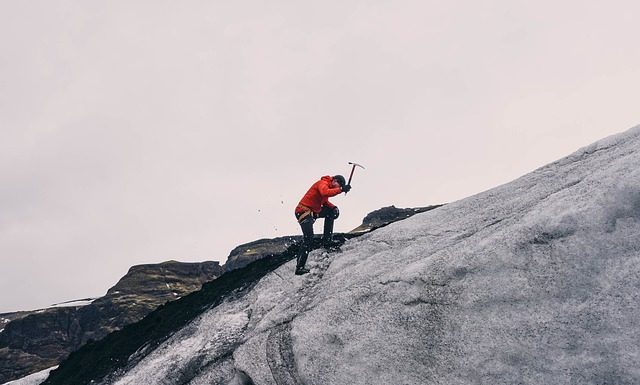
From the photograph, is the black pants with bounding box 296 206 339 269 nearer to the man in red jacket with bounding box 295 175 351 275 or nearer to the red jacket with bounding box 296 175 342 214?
→ the man in red jacket with bounding box 295 175 351 275

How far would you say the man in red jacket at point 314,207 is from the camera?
2006 centimetres

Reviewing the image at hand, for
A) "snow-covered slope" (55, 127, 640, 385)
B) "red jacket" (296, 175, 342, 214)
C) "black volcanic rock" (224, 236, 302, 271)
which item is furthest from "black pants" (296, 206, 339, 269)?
"black volcanic rock" (224, 236, 302, 271)

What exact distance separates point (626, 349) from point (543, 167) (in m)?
9.96

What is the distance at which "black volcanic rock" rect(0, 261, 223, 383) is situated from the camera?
11662 cm

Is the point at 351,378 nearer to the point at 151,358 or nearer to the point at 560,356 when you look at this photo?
the point at 560,356

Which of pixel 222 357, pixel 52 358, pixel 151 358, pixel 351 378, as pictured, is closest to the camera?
pixel 351 378

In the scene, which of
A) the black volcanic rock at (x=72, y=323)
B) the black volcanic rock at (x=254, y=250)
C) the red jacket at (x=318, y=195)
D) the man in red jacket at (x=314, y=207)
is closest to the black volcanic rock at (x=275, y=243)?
the black volcanic rock at (x=254, y=250)

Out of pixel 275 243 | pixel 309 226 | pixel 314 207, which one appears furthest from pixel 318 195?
pixel 275 243

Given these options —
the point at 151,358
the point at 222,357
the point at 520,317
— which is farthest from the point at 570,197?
the point at 151,358

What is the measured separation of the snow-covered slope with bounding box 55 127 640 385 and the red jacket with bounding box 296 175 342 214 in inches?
124

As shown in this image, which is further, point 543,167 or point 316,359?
point 543,167

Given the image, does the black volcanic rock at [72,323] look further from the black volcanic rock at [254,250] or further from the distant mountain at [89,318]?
the black volcanic rock at [254,250]

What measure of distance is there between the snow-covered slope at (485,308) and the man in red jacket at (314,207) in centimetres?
192

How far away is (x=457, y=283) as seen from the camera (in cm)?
1425
